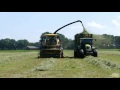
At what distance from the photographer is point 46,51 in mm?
32312

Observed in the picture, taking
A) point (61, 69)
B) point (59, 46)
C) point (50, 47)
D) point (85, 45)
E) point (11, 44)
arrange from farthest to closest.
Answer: point (11, 44) < point (59, 46) < point (50, 47) < point (85, 45) < point (61, 69)

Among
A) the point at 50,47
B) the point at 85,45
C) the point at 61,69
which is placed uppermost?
the point at 85,45

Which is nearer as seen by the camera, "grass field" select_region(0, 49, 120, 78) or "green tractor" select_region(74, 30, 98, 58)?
"grass field" select_region(0, 49, 120, 78)

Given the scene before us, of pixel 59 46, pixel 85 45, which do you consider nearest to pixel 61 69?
pixel 85 45

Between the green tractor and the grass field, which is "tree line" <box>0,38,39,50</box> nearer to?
the green tractor

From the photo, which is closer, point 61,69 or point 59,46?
point 61,69

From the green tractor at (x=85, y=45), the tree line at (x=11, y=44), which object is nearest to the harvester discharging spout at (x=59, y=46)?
the green tractor at (x=85, y=45)

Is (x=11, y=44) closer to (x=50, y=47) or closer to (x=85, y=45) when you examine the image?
(x=50, y=47)

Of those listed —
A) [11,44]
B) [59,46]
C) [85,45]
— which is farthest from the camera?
[11,44]

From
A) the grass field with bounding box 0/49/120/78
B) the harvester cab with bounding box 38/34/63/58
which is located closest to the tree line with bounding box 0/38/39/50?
Answer: the harvester cab with bounding box 38/34/63/58
